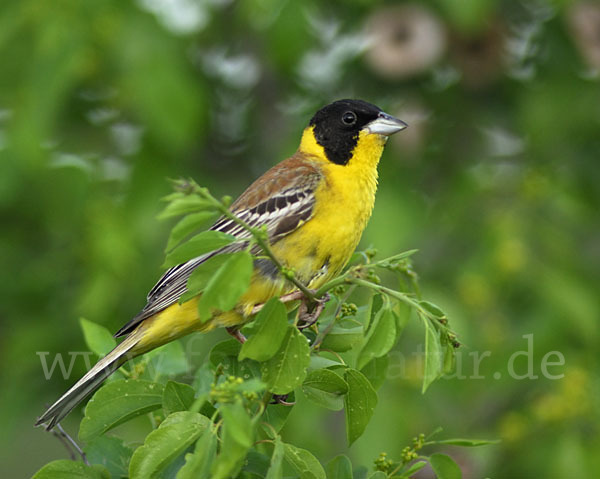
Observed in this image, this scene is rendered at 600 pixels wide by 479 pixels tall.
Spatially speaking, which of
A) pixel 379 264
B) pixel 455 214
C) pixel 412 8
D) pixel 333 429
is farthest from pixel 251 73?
pixel 379 264

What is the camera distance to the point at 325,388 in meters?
2.49

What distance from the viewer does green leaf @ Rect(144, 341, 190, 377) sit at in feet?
9.37

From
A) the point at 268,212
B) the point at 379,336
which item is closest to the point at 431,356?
the point at 379,336

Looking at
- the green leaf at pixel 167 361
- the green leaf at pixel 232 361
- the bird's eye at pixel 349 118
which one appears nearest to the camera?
the green leaf at pixel 232 361

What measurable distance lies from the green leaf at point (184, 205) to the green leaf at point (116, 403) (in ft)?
2.16

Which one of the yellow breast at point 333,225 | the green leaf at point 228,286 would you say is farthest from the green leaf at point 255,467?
the yellow breast at point 333,225

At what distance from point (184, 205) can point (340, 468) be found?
2.89 feet

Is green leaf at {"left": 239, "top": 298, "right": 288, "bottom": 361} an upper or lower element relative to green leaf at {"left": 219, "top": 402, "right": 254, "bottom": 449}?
upper

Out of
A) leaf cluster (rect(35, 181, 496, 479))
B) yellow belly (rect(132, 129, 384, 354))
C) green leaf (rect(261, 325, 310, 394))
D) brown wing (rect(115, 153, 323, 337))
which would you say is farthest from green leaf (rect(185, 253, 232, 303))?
brown wing (rect(115, 153, 323, 337))

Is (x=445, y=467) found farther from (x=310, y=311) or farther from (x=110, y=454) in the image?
(x=110, y=454)

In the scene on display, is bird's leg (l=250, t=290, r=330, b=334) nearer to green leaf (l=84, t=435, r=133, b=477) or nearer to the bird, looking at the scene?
the bird

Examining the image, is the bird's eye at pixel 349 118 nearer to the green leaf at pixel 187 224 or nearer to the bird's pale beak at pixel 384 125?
the bird's pale beak at pixel 384 125

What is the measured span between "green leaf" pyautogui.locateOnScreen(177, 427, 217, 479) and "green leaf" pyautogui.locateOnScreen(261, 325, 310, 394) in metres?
0.25

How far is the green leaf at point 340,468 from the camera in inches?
94.4
